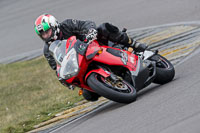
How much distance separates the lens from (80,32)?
278 inches

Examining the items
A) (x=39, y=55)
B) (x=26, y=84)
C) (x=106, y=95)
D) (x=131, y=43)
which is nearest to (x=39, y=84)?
(x=26, y=84)

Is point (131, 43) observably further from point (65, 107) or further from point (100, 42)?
point (65, 107)

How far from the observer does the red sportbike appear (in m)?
5.97

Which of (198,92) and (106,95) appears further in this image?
(106,95)

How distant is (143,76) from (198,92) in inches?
52.5

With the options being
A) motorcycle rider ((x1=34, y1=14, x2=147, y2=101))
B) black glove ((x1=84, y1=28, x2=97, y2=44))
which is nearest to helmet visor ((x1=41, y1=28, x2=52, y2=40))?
motorcycle rider ((x1=34, y1=14, x2=147, y2=101))

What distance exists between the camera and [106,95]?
583 centimetres

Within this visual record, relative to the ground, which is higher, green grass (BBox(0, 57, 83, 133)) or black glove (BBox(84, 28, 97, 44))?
black glove (BBox(84, 28, 97, 44))

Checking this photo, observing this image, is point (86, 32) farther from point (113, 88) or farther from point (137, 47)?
point (113, 88)

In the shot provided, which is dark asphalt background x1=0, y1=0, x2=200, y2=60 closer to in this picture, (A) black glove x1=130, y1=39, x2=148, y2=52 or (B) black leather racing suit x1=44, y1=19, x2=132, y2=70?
(A) black glove x1=130, y1=39, x2=148, y2=52

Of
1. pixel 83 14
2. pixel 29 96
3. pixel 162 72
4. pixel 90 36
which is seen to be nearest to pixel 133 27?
pixel 83 14

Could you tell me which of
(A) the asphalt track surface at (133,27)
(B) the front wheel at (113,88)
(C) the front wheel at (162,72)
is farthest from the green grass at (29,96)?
(B) the front wheel at (113,88)

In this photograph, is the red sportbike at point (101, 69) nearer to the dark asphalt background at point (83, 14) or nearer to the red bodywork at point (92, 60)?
the red bodywork at point (92, 60)

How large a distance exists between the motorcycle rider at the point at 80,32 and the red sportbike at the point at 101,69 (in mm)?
204
